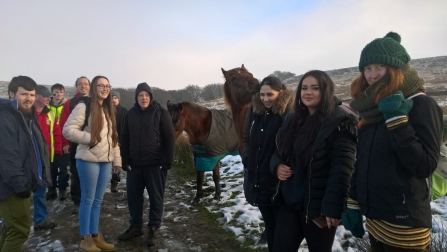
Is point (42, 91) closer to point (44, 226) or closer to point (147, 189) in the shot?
point (44, 226)

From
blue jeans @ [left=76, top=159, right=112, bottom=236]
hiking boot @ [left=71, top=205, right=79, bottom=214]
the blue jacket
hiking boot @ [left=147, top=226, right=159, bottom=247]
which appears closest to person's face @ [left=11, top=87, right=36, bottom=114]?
the blue jacket

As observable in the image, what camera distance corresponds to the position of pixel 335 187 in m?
1.96

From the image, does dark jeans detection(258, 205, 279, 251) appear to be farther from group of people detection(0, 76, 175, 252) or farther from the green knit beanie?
group of people detection(0, 76, 175, 252)

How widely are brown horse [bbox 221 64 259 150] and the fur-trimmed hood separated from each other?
4.65 feet

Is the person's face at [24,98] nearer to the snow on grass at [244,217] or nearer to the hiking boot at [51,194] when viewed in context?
the snow on grass at [244,217]

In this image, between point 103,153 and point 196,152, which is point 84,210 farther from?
point 196,152

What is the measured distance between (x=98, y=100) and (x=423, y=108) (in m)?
3.41

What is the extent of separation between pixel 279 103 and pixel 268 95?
0.46 feet

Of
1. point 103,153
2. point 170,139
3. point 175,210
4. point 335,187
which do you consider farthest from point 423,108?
point 175,210

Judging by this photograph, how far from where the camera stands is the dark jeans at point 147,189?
389 cm

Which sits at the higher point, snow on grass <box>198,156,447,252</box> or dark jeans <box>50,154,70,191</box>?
dark jeans <box>50,154,70,191</box>

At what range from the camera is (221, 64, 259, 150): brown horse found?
14.5ft

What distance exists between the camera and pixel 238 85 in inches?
179

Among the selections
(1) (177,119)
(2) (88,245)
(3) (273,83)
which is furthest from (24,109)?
(1) (177,119)
